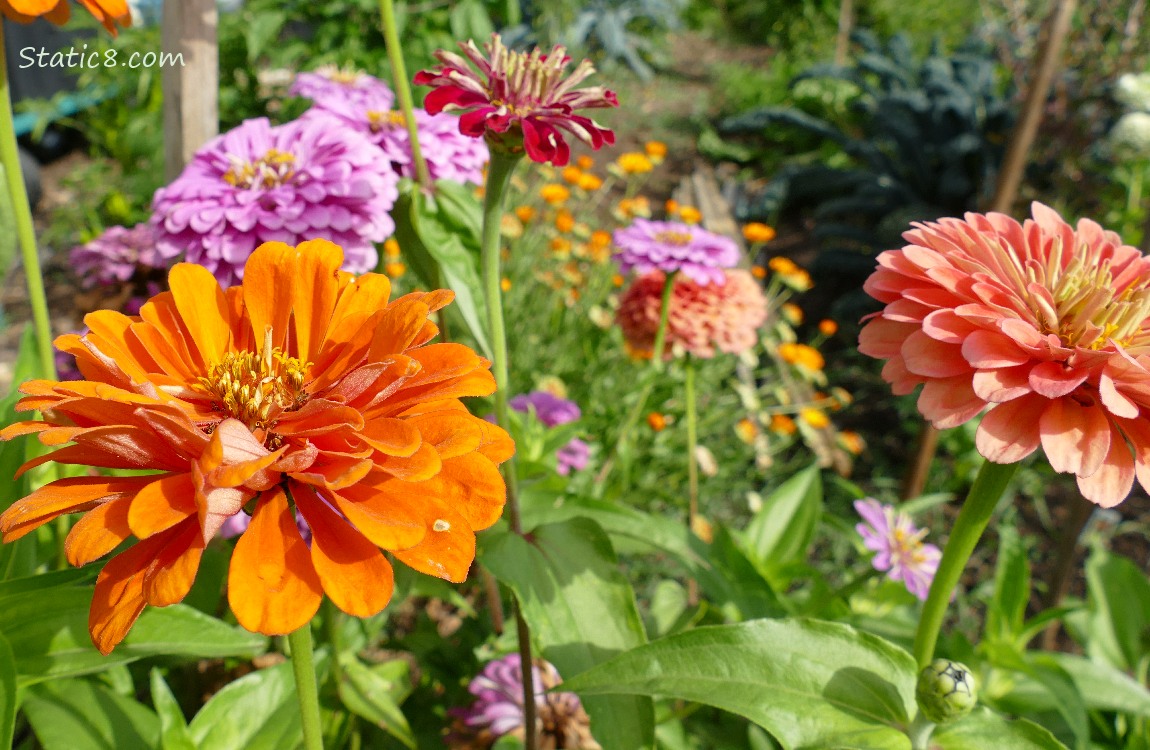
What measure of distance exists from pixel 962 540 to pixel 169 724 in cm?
79

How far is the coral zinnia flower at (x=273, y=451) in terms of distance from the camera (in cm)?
46

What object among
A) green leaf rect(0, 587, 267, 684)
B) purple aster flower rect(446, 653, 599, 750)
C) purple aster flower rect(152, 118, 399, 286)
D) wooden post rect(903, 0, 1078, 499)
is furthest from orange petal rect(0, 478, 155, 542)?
wooden post rect(903, 0, 1078, 499)

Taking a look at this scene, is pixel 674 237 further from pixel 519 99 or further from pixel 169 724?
pixel 169 724

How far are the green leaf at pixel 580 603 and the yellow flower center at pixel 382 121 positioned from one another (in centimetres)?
65

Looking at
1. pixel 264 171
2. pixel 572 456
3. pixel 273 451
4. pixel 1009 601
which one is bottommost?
pixel 1009 601

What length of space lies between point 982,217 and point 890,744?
1.67 feet

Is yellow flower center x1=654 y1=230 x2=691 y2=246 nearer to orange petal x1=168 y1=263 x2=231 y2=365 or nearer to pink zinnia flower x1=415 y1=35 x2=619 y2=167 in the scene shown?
pink zinnia flower x1=415 y1=35 x2=619 y2=167

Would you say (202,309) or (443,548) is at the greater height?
(202,309)

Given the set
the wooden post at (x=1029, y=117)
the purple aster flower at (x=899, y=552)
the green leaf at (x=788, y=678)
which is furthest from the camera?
the wooden post at (x=1029, y=117)

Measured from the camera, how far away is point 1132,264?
27.9 inches

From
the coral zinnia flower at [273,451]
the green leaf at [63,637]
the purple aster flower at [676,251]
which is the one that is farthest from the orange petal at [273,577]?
the purple aster flower at [676,251]

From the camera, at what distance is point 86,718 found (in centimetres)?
76

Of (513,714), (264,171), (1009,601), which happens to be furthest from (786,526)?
(264,171)

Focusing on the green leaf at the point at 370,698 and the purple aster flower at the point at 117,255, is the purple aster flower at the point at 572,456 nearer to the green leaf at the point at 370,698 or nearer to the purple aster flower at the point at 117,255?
the green leaf at the point at 370,698
